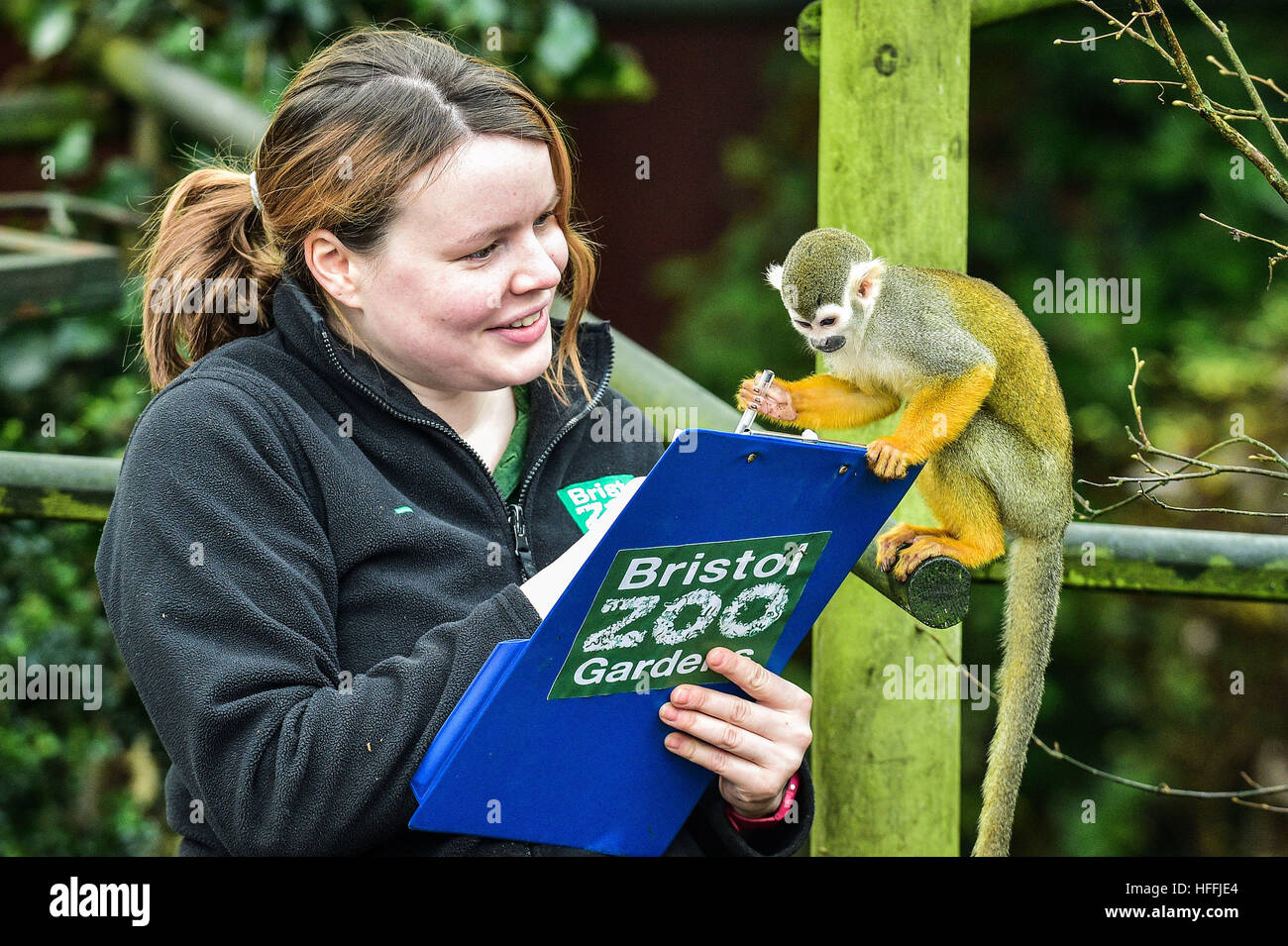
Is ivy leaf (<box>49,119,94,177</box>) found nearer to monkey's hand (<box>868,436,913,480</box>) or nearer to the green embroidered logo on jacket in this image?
the green embroidered logo on jacket

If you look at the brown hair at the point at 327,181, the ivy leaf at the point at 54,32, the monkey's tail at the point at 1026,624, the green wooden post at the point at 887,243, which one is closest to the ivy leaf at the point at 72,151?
the ivy leaf at the point at 54,32

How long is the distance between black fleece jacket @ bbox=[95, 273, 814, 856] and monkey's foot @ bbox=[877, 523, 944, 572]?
36 centimetres

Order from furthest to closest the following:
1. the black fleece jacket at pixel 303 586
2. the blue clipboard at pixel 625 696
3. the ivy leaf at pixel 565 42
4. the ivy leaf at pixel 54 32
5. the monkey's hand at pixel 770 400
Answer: the ivy leaf at pixel 54 32 → the ivy leaf at pixel 565 42 → the monkey's hand at pixel 770 400 → the black fleece jacket at pixel 303 586 → the blue clipboard at pixel 625 696

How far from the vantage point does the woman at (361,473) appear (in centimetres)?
114

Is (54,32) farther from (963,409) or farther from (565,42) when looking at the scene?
(963,409)

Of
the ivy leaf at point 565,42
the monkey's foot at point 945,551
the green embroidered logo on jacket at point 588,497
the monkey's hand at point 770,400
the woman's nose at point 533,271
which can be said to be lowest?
the monkey's foot at point 945,551

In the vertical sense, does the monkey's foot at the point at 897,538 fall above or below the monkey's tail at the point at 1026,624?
above

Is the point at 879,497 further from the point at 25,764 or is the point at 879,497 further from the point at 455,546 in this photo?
the point at 25,764

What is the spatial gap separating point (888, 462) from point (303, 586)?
550 millimetres

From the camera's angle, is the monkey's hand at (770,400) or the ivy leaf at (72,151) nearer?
the monkey's hand at (770,400)

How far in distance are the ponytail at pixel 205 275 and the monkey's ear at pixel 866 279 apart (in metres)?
0.65

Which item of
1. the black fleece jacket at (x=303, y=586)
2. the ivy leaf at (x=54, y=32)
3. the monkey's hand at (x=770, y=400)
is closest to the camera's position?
the black fleece jacket at (x=303, y=586)

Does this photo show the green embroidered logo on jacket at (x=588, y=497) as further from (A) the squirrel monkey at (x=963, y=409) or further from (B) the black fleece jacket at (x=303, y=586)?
(A) the squirrel monkey at (x=963, y=409)

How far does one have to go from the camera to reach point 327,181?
1315 millimetres
